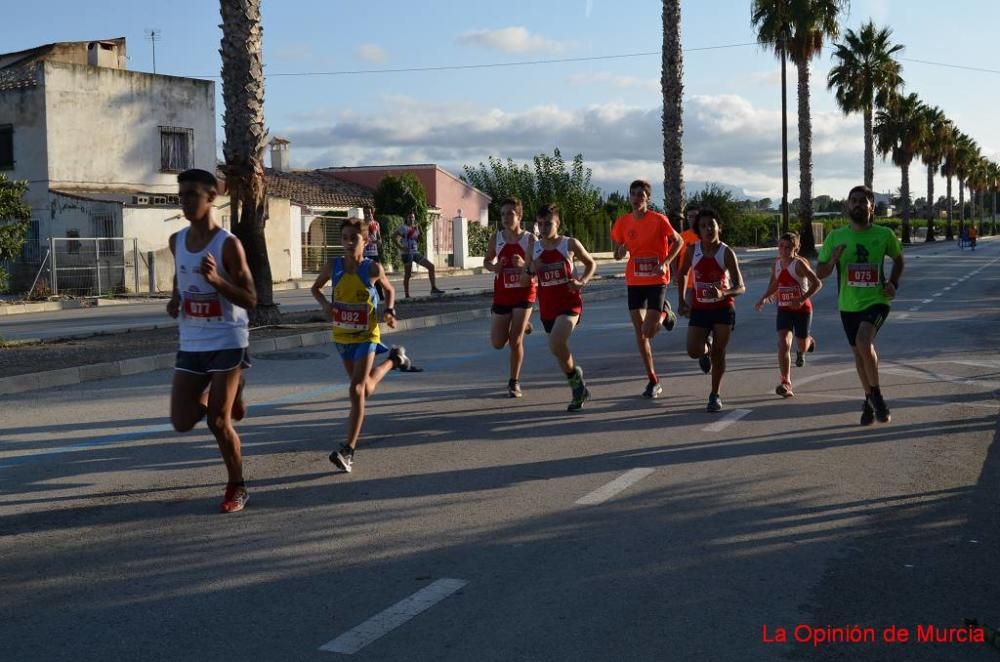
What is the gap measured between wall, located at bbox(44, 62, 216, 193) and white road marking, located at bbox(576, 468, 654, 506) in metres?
29.8

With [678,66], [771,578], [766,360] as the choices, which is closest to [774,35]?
[678,66]

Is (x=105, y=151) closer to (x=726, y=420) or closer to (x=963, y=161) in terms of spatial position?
(x=726, y=420)

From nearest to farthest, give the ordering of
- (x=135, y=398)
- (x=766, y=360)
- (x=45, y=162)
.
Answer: (x=135, y=398)
(x=766, y=360)
(x=45, y=162)

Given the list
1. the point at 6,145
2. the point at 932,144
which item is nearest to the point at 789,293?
the point at 6,145

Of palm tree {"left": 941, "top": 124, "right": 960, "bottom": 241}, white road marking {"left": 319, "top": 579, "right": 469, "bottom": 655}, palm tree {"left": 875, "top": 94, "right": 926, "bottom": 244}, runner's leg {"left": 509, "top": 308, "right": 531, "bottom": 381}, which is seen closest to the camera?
Result: white road marking {"left": 319, "top": 579, "right": 469, "bottom": 655}

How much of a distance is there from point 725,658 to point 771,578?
104cm

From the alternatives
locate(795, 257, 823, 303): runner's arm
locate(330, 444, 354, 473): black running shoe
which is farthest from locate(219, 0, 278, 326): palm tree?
locate(330, 444, 354, 473): black running shoe

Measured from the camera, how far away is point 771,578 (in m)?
5.18

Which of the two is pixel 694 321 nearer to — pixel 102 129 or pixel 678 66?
pixel 678 66

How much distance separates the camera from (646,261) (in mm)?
11055

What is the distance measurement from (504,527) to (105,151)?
31.8 m

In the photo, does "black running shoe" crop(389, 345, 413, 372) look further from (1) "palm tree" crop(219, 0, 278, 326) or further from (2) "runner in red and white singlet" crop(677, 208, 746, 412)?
(1) "palm tree" crop(219, 0, 278, 326)

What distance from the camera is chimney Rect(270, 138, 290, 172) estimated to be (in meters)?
60.9

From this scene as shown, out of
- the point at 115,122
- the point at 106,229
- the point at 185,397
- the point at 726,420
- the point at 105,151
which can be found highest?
the point at 115,122
